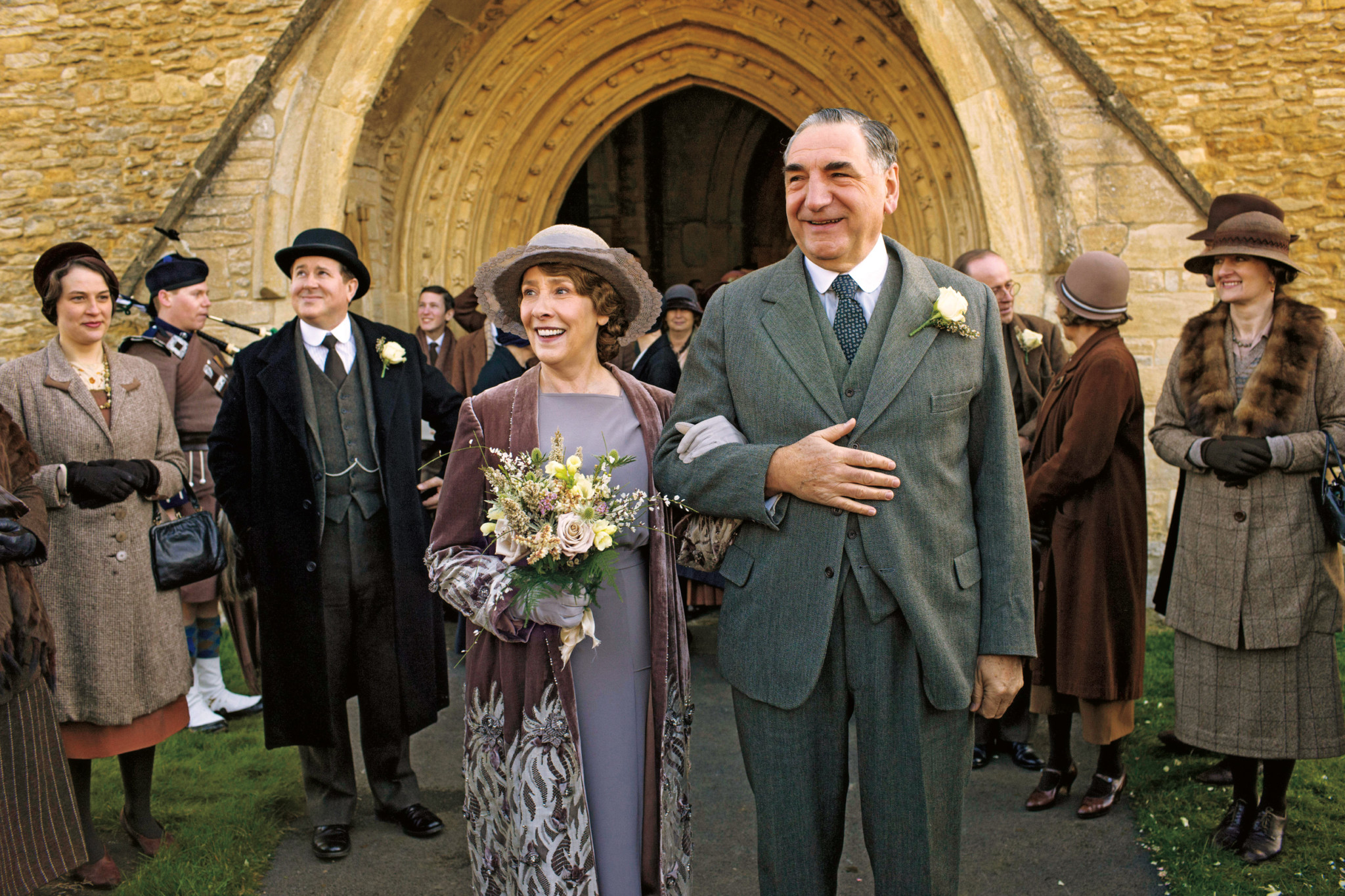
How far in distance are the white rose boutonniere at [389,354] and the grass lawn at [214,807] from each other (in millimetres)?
1827

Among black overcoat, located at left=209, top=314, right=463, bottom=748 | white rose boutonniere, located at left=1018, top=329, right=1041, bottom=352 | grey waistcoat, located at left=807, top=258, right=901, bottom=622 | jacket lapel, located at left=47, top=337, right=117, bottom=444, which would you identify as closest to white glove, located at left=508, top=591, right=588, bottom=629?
grey waistcoat, located at left=807, top=258, right=901, bottom=622

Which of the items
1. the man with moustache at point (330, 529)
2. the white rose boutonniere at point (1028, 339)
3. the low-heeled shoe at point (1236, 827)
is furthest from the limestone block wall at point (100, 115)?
the low-heeled shoe at point (1236, 827)

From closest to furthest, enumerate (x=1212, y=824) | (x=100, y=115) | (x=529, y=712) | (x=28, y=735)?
1. (x=529, y=712)
2. (x=28, y=735)
3. (x=1212, y=824)
4. (x=100, y=115)

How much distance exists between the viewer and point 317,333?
3.48 meters

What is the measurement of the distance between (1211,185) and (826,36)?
3.54 m

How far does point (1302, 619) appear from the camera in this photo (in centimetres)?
320

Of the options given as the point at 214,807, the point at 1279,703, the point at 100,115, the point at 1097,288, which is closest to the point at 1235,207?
the point at 1097,288

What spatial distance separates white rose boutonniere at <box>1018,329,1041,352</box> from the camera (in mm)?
4504

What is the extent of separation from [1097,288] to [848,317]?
1876 mm

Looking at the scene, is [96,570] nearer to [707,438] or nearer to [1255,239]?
[707,438]

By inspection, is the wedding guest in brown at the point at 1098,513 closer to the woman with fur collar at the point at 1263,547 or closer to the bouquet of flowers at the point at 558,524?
the woman with fur collar at the point at 1263,547

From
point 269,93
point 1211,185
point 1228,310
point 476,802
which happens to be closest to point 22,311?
point 269,93

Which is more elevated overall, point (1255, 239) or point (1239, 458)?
point (1255, 239)

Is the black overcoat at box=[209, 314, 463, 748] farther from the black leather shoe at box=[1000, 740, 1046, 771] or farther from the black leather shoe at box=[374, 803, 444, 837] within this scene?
the black leather shoe at box=[1000, 740, 1046, 771]
